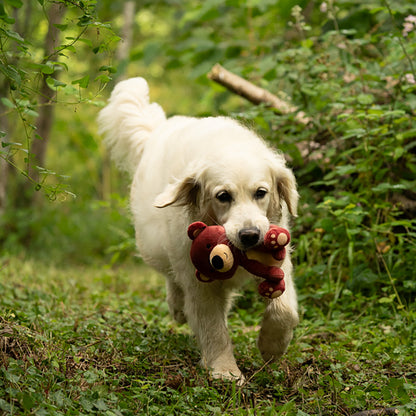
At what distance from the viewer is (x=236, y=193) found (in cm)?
322

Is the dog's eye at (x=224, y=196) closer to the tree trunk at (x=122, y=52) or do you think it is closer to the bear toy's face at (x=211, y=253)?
the bear toy's face at (x=211, y=253)

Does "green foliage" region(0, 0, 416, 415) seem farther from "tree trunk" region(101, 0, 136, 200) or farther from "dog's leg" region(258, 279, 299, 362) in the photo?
"tree trunk" region(101, 0, 136, 200)

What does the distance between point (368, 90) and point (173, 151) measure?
90.9 inches

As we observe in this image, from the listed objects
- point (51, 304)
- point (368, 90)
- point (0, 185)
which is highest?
point (368, 90)

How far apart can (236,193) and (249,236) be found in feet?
1.01

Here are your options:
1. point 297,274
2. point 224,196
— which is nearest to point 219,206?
point 224,196

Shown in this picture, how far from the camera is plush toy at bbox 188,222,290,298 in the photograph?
9.99 ft

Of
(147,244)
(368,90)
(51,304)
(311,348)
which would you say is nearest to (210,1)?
(368,90)

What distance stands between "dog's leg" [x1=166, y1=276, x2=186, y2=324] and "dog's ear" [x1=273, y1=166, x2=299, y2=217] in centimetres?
128

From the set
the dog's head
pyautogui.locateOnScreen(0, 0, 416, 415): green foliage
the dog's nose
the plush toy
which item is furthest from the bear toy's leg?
the dog's nose

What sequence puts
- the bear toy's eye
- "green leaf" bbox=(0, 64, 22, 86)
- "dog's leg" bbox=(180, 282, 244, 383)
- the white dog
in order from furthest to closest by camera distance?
1. "dog's leg" bbox=(180, 282, 244, 383)
2. the white dog
3. the bear toy's eye
4. "green leaf" bbox=(0, 64, 22, 86)

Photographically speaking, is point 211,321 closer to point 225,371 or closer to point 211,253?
point 225,371

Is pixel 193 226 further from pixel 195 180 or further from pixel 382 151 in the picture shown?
pixel 382 151

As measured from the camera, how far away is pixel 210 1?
22.3 feet
